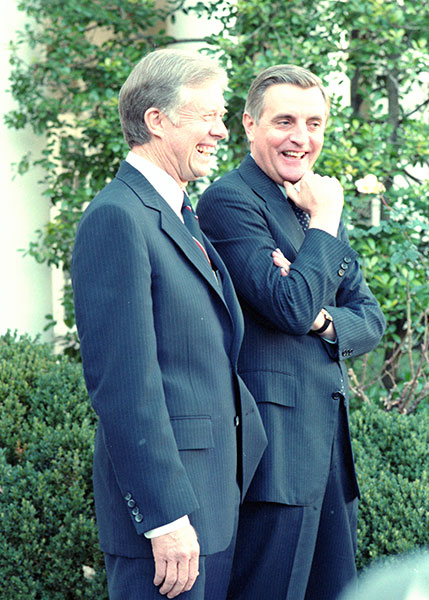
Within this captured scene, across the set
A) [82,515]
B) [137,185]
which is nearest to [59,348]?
[82,515]

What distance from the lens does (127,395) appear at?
2039mm

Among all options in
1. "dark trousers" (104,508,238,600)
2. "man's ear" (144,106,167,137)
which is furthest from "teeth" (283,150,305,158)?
"dark trousers" (104,508,238,600)

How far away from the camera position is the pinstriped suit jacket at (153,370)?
6.70 feet

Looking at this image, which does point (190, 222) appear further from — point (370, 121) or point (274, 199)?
point (370, 121)

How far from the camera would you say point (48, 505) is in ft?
12.1

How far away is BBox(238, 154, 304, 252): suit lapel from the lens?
9.22 feet

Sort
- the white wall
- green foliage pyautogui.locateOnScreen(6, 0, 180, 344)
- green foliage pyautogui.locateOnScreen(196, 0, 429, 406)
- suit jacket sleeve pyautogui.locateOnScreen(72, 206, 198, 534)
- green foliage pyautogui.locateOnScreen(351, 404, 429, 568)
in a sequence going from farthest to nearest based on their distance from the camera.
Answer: the white wall
green foliage pyautogui.locateOnScreen(6, 0, 180, 344)
green foliage pyautogui.locateOnScreen(196, 0, 429, 406)
green foliage pyautogui.locateOnScreen(351, 404, 429, 568)
suit jacket sleeve pyautogui.locateOnScreen(72, 206, 198, 534)

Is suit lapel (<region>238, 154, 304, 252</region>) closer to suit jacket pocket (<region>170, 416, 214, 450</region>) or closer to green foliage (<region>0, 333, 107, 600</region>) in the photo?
suit jacket pocket (<region>170, 416, 214, 450</region>)

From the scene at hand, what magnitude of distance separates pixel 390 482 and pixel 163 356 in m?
1.93

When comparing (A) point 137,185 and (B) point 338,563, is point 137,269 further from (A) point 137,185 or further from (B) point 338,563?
(B) point 338,563

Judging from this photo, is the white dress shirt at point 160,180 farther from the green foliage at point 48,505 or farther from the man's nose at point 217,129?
the green foliage at point 48,505

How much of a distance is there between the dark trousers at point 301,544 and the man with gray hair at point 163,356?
285mm

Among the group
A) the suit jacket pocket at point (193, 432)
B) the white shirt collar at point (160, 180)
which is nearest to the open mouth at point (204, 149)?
the white shirt collar at point (160, 180)

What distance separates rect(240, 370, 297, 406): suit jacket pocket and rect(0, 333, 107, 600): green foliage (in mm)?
1349
